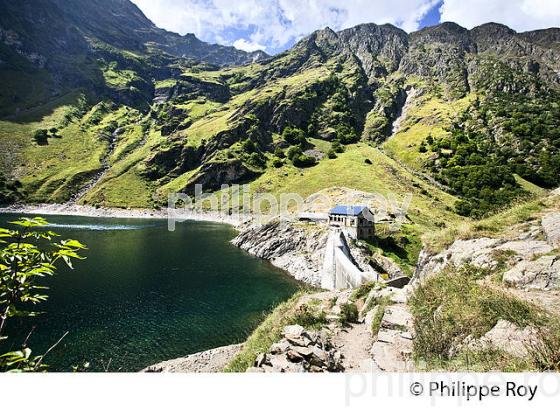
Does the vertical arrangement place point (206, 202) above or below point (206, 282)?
above

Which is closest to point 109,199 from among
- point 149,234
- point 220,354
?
point 149,234

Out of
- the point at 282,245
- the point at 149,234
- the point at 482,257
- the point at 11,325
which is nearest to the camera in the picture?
the point at 482,257

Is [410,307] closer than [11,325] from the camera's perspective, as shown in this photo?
Yes

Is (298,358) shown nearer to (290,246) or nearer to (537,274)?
(537,274)

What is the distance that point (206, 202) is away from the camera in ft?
498

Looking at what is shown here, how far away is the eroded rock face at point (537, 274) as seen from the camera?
12.0 m

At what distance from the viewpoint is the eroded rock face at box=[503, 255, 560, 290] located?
39.4ft

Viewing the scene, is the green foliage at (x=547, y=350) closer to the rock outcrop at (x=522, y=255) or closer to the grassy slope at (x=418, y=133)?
the rock outcrop at (x=522, y=255)

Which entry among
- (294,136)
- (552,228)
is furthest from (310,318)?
(294,136)

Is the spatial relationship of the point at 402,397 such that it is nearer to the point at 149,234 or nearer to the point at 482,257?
the point at 482,257

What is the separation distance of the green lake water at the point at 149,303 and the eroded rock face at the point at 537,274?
21777 millimetres

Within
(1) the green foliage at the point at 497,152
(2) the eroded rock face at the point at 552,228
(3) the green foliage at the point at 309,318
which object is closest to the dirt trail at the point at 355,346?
(3) the green foliage at the point at 309,318

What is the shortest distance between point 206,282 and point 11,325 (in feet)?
85.8

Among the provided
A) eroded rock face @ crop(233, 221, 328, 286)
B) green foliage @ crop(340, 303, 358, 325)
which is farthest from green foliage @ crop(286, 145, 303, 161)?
green foliage @ crop(340, 303, 358, 325)
